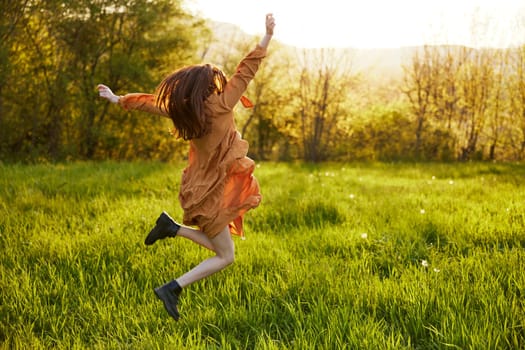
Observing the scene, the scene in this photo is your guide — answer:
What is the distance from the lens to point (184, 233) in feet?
9.43

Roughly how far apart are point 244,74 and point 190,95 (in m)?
0.36

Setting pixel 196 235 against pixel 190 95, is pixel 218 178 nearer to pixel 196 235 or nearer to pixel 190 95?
pixel 196 235

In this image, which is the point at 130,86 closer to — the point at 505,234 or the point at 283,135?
the point at 283,135

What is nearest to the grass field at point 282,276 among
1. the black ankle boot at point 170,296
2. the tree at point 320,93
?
the black ankle boot at point 170,296

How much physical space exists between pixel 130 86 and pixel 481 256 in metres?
12.4

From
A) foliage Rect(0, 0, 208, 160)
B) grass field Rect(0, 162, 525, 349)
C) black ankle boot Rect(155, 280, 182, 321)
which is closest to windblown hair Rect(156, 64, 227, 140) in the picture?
black ankle boot Rect(155, 280, 182, 321)

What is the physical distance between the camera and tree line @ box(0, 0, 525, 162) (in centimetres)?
1119

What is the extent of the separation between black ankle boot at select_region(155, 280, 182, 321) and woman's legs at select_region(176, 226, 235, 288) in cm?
4

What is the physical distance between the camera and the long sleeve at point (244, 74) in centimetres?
255

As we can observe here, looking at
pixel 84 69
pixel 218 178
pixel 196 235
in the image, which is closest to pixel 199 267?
pixel 196 235

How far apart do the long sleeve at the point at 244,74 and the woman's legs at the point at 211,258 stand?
866 millimetres

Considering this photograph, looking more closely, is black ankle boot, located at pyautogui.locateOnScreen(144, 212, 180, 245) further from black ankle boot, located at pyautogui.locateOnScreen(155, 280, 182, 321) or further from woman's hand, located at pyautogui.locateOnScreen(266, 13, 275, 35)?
woman's hand, located at pyautogui.locateOnScreen(266, 13, 275, 35)

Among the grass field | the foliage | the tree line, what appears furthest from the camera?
the tree line

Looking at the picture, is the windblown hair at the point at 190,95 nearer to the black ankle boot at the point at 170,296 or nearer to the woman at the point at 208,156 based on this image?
the woman at the point at 208,156
